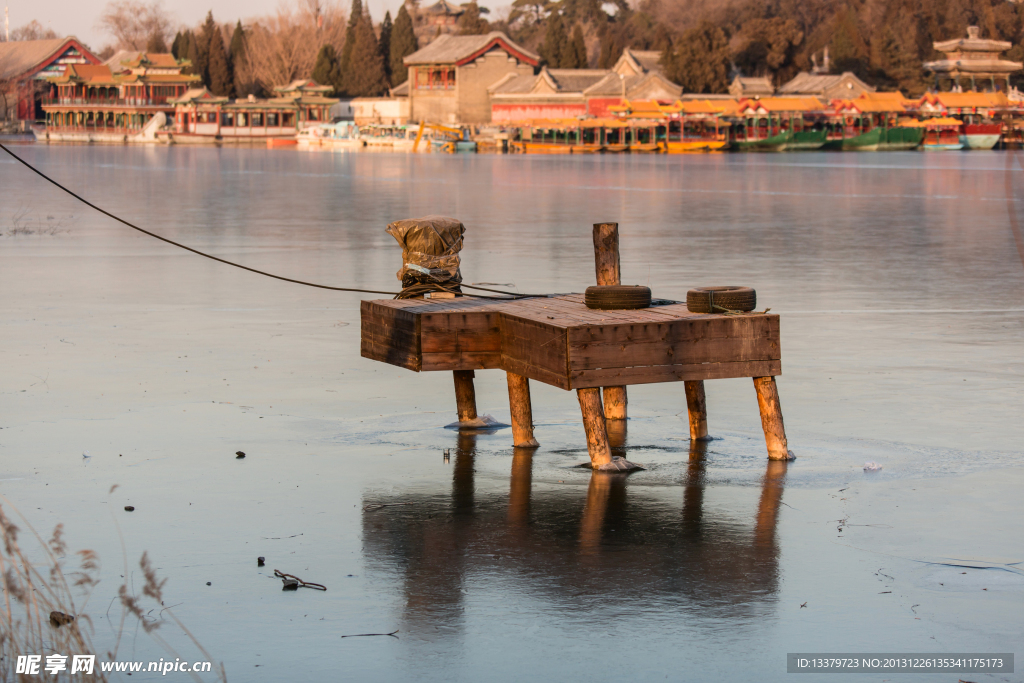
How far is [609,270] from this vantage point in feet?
35.7

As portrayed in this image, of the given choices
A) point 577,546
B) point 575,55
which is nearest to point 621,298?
point 577,546

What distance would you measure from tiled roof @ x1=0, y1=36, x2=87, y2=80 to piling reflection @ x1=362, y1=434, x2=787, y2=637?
15923 centimetres

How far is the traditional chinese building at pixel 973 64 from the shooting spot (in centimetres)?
12219

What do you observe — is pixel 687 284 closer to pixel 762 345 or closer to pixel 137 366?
pixel 137 366

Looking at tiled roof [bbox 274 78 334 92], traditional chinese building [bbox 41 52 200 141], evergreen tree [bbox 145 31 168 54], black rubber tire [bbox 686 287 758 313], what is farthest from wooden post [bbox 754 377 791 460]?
evergreen tree [bbox 145 31 168 54]

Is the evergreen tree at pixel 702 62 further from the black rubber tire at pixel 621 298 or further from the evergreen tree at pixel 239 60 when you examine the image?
the black rubber tire at pixel 621 298

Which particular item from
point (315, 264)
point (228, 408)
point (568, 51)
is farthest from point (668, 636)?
point (568, 51)

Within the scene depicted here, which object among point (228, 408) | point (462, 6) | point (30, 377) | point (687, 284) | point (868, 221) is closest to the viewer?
point (228, 408)

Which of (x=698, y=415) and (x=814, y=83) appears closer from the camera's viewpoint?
(x=698, y=415)

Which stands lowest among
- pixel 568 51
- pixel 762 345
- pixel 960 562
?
pixel 960 562

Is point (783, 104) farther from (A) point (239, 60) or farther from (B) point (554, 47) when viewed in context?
(A) point (239, 60)

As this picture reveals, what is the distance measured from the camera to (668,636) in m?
6.09

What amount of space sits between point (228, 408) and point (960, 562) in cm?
611

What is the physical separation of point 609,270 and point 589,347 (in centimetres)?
220
